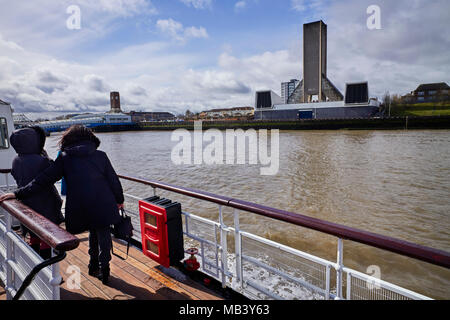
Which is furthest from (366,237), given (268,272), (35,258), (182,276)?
(268,272)

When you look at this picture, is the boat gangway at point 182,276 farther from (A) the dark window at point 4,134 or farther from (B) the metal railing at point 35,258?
(A) the dark window at point 4,134

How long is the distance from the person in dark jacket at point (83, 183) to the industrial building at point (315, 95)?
71.5m

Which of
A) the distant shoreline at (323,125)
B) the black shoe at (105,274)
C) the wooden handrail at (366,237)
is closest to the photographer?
the wooden handrail at (366,237)

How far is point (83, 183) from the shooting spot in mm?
2523

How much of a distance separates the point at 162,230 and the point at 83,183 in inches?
39.0

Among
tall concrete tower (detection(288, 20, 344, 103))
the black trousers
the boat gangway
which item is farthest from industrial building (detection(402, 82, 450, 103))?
the black trousers

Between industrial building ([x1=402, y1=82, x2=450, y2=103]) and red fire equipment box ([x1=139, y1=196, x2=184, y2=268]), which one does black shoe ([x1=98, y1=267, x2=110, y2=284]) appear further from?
industrial building ([x1=402, y1=82, x2=450, y2=103])

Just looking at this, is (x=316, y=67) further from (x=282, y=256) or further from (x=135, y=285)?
(x=135, y=285)

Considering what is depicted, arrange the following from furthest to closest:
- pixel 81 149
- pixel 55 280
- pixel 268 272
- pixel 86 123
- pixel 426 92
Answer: pixel 426 92, pixel 86 123, pixel 268 272, pixel 81 149, pixel 55 280

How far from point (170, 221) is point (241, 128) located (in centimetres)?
6556

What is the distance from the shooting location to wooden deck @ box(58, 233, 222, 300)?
2748 mm

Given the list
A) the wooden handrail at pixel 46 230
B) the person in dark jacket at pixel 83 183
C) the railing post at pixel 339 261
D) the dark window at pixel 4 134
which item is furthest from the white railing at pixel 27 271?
the dark window at pixel 4 134

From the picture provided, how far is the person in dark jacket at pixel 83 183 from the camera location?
2.47m
